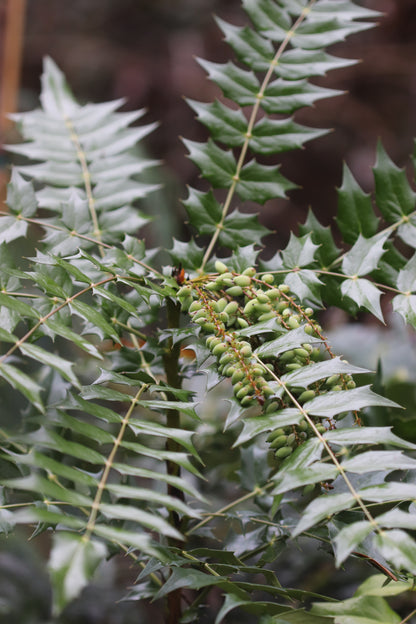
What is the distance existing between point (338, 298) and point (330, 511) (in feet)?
0.92

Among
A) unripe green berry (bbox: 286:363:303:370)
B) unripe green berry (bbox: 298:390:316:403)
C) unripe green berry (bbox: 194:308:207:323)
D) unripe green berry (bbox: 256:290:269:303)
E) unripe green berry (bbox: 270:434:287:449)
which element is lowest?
unripe green berry (bbox: 270:434:287:449)

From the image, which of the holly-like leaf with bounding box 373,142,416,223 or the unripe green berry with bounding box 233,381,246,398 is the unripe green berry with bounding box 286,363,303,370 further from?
the holly-like leaf with bounding box 373,142,416,223

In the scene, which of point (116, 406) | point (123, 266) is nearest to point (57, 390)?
point (123, 266)

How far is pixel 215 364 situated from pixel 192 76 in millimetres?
1893

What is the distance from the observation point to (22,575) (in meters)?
0.85

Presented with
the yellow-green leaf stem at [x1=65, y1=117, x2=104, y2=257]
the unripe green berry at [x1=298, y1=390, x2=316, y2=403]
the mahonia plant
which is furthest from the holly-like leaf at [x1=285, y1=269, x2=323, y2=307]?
the yellow-green leaf stem at [x1=65, y1=117, x2=104, y2=257]

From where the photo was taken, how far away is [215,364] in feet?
1.51

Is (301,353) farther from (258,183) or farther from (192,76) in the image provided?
(192,76)

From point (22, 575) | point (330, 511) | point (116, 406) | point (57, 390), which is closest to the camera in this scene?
point (330, 511)

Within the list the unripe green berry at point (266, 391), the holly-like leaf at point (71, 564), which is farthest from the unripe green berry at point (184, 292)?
the holly-like leaf at point (71, 564)

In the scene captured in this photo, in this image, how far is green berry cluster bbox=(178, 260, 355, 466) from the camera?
422 millimetres

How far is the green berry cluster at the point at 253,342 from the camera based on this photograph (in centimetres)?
42

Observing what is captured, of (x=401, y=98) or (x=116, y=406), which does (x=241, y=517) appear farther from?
(x=401, y=98)

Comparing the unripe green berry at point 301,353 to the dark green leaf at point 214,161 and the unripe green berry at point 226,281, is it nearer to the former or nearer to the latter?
the unripe green berry at point 226,281
